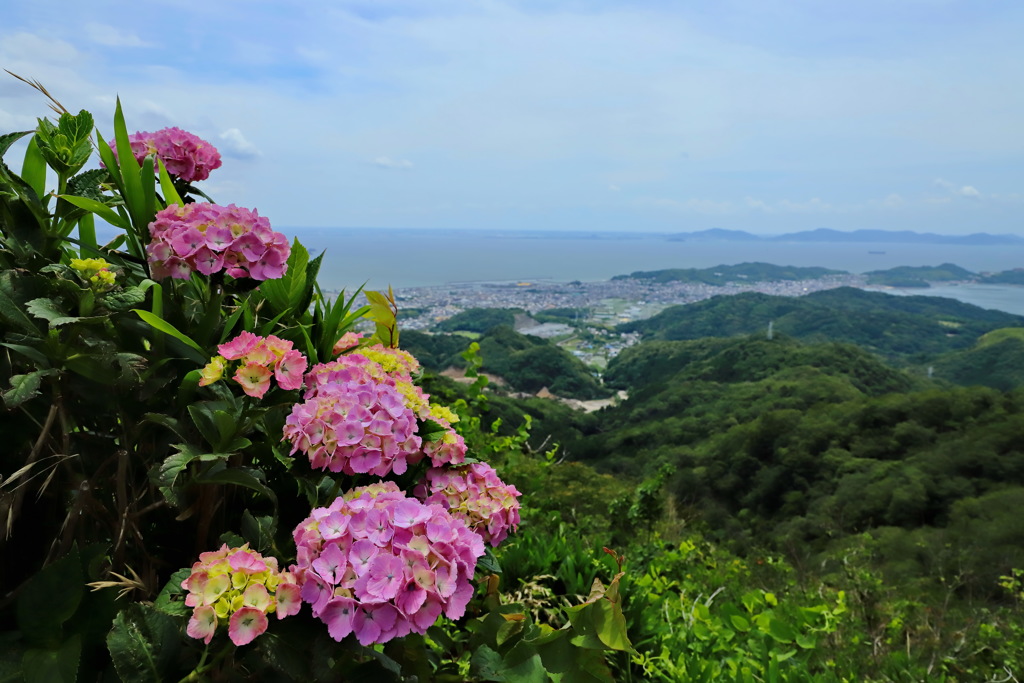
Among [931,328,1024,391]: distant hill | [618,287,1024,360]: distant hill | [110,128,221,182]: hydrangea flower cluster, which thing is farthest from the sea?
[110,128,221,182]: hydrangea flower cluster

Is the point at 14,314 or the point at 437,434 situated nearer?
the point at 14,314

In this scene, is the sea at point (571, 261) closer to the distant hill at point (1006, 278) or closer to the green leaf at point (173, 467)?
the distant hill at point (1006, 278)

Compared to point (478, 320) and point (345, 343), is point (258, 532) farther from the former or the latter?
point (478, 320)

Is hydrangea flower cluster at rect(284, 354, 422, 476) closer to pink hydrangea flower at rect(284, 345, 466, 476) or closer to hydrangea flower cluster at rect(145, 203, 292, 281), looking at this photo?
pink hydrangea flower at rect(284, 345, 466, 476)

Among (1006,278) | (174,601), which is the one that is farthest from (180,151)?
(1006,278)

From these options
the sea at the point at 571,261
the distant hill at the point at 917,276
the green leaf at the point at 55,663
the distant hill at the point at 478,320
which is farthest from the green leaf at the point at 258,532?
the distant hill at the point at 917,276
